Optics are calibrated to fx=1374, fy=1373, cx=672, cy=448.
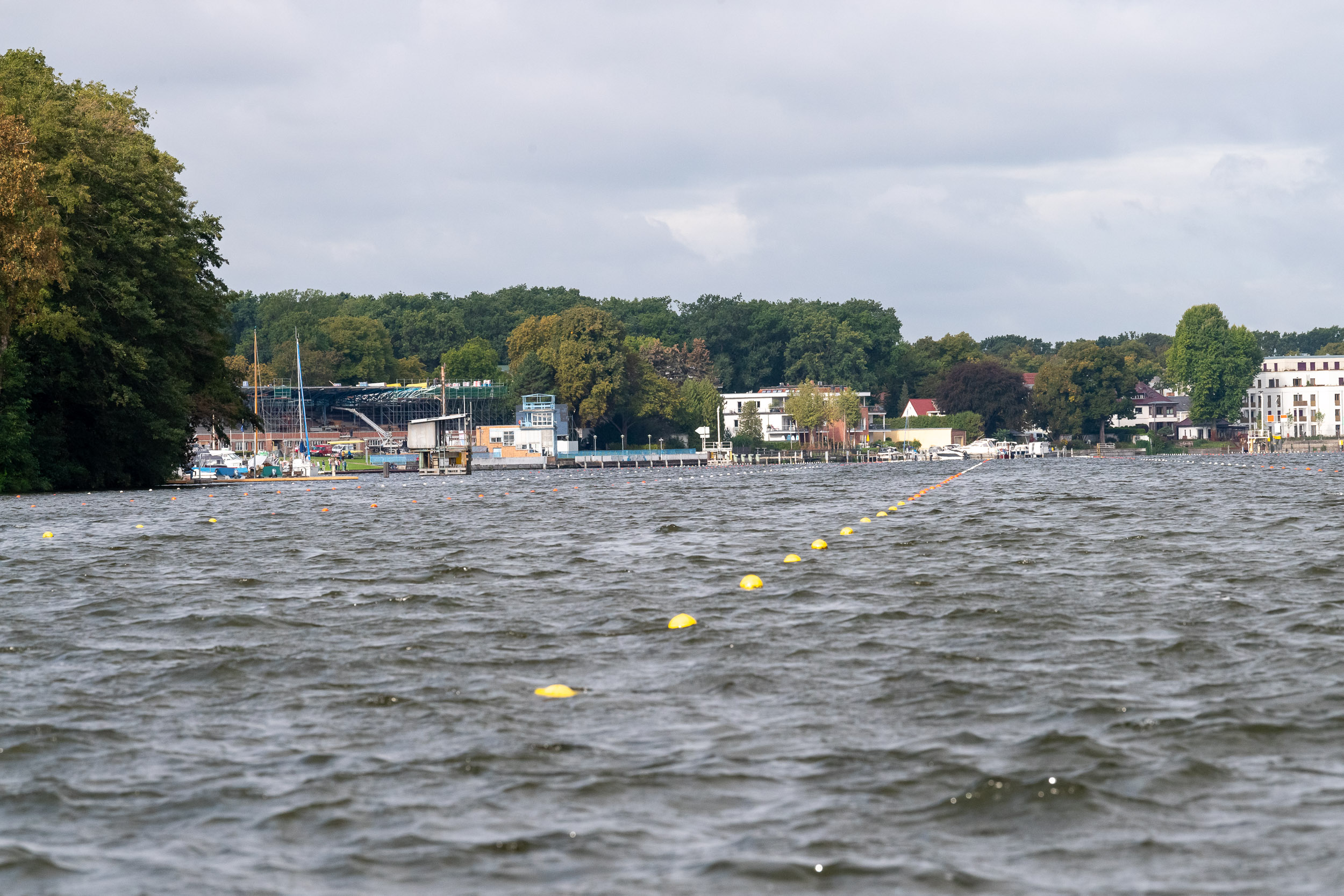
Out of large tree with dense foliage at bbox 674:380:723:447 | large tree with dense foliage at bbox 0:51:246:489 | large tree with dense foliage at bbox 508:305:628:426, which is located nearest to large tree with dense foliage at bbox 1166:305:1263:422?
large tree with dense foliage at bbox 674:380:723:447

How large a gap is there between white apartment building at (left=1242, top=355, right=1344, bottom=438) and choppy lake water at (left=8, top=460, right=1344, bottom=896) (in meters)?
189

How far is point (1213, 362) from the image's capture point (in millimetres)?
176625

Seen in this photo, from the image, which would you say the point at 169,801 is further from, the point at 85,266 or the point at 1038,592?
the point at 85,266

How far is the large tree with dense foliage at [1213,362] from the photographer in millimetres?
177375

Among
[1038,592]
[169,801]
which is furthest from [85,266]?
[169,801]

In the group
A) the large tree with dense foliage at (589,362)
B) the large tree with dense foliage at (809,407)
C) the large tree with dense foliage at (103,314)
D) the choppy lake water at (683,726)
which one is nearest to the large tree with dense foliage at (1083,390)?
the large tree with dense foliage at (809,407)

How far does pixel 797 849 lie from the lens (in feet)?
22.7

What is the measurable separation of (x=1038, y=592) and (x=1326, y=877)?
34.6 ft

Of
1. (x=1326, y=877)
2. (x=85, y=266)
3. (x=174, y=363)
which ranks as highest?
(x=85, y=266)

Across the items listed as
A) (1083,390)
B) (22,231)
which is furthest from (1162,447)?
(22,231)

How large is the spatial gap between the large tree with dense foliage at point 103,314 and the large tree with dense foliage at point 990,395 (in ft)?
418

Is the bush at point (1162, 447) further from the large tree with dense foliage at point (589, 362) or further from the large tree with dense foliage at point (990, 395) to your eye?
the large tree with dense foliage at point (589, 362)

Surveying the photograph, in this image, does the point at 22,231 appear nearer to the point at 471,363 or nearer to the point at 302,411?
the point at 302,411

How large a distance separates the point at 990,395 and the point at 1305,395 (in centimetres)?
5548
